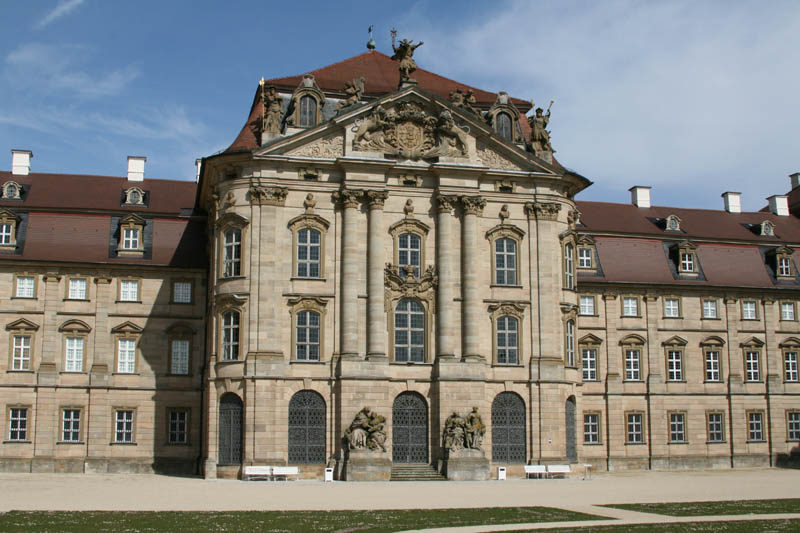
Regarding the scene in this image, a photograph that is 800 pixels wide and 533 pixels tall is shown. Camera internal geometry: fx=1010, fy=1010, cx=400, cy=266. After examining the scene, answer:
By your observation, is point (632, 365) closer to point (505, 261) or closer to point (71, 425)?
point (505, 261)

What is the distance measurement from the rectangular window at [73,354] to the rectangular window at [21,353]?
1.80 metres

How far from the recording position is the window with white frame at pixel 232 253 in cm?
4719

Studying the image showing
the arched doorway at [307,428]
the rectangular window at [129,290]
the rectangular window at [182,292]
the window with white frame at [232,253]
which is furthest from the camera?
the rectangular window at [182,292]

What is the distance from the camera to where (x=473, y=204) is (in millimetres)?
48844

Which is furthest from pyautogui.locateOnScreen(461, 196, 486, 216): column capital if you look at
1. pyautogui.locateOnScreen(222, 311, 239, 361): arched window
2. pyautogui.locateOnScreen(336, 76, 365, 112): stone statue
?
pyautogui.locateOnScreen(222, 311, 239, 361): arched window

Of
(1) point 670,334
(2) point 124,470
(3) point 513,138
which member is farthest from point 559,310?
(2) point 124,470

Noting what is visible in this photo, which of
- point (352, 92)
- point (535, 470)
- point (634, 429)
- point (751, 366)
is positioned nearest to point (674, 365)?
point (634, 429)

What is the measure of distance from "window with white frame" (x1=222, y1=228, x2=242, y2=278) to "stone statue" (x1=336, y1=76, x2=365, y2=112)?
26.0ft

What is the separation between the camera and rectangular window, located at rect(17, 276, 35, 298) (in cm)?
5178

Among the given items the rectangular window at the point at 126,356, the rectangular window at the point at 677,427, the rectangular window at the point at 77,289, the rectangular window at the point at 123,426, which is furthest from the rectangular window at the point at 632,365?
the rectangular window at the point at 77,289

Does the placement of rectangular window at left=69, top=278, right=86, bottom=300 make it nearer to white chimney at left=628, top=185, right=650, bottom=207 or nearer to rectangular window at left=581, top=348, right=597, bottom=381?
rectangular window at left=581, top=348, right=597, bottom=381

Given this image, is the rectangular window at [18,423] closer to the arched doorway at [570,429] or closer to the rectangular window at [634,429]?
the arched doorway at [570,429]

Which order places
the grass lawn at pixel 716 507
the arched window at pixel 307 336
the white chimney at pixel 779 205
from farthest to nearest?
the white chimney at pixel 779 205
the arched window at pixel 307 336
the grass lawn at pixel 716 507

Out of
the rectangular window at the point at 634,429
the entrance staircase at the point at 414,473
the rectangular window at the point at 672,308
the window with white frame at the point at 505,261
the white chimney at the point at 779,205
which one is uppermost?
the white chimney at the point at 779,205
